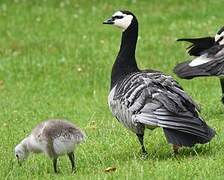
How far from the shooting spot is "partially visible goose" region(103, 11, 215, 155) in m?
7.97

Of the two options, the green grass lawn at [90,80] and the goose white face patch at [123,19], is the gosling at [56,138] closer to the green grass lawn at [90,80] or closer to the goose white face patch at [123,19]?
the green grass lawn at [90,80]

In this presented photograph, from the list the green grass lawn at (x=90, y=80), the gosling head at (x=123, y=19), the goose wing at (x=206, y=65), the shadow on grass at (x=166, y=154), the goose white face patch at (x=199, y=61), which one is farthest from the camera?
the goose white face patch at (x=199, y=61)

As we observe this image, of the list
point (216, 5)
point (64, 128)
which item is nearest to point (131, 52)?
point (64, 128)

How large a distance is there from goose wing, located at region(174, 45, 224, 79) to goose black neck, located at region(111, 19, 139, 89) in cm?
144

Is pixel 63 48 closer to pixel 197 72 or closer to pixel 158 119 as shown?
pixel 197 72

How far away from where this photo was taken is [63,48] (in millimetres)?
18953

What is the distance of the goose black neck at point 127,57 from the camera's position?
9.56m

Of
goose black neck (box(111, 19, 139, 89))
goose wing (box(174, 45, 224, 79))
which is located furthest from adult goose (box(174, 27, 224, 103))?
goose black neck (box(111, 19, 139, 89))

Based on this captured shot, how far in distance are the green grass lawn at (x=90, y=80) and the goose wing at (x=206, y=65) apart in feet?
2.63

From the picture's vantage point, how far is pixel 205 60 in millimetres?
11156

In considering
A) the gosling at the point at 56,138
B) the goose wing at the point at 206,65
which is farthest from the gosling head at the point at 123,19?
the gosling at the point at 56,138

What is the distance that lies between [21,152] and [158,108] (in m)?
1.74

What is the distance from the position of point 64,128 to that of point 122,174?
839 mm

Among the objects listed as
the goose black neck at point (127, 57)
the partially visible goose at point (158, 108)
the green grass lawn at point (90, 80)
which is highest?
the goose black neck at point (127, 57)
